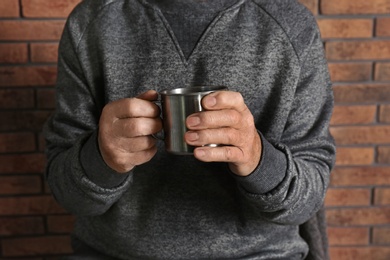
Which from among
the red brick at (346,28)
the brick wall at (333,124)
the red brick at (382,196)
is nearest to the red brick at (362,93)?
the brick wall at (333,124)

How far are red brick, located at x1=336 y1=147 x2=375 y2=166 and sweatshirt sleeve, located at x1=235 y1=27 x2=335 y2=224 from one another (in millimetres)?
496

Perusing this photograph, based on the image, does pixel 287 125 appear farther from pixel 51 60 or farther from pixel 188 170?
pixel 51 60

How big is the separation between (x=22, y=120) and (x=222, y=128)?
99 cm

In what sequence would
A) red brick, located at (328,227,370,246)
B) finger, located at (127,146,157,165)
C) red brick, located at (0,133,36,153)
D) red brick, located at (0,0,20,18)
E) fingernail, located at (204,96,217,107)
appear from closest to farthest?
fingernail, located at (204,96,217,107) < finger, located at (127,146,157,165) < red brick, located at (0,0,20,18) < red brick, located at (0,133,36,153) < red brick, located at (328,227,370,246)

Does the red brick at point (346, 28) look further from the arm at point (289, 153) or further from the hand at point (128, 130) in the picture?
the hand at point (128, 130)

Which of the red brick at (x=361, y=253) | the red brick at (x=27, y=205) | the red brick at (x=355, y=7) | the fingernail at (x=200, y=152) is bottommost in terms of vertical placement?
the red brick at (x=361, y=253)

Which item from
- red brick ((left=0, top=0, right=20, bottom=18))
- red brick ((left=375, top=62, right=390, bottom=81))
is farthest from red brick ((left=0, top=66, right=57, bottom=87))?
red brick ((left=375, top=62, right=390, bottom=81))

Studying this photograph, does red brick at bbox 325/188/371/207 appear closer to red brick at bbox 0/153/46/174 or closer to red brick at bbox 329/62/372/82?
red brick at bbox 329/62/372/82

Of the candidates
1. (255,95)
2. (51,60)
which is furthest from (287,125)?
(51,60)

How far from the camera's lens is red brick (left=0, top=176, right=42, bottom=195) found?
166cm

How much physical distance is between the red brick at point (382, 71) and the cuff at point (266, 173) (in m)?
0.74

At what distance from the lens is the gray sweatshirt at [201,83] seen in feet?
3.62

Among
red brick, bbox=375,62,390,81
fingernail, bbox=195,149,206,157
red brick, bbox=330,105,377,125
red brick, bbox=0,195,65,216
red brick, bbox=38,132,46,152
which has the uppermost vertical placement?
fingernail, bbox=195,149,206,157

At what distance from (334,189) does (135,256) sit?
0.80 metres
